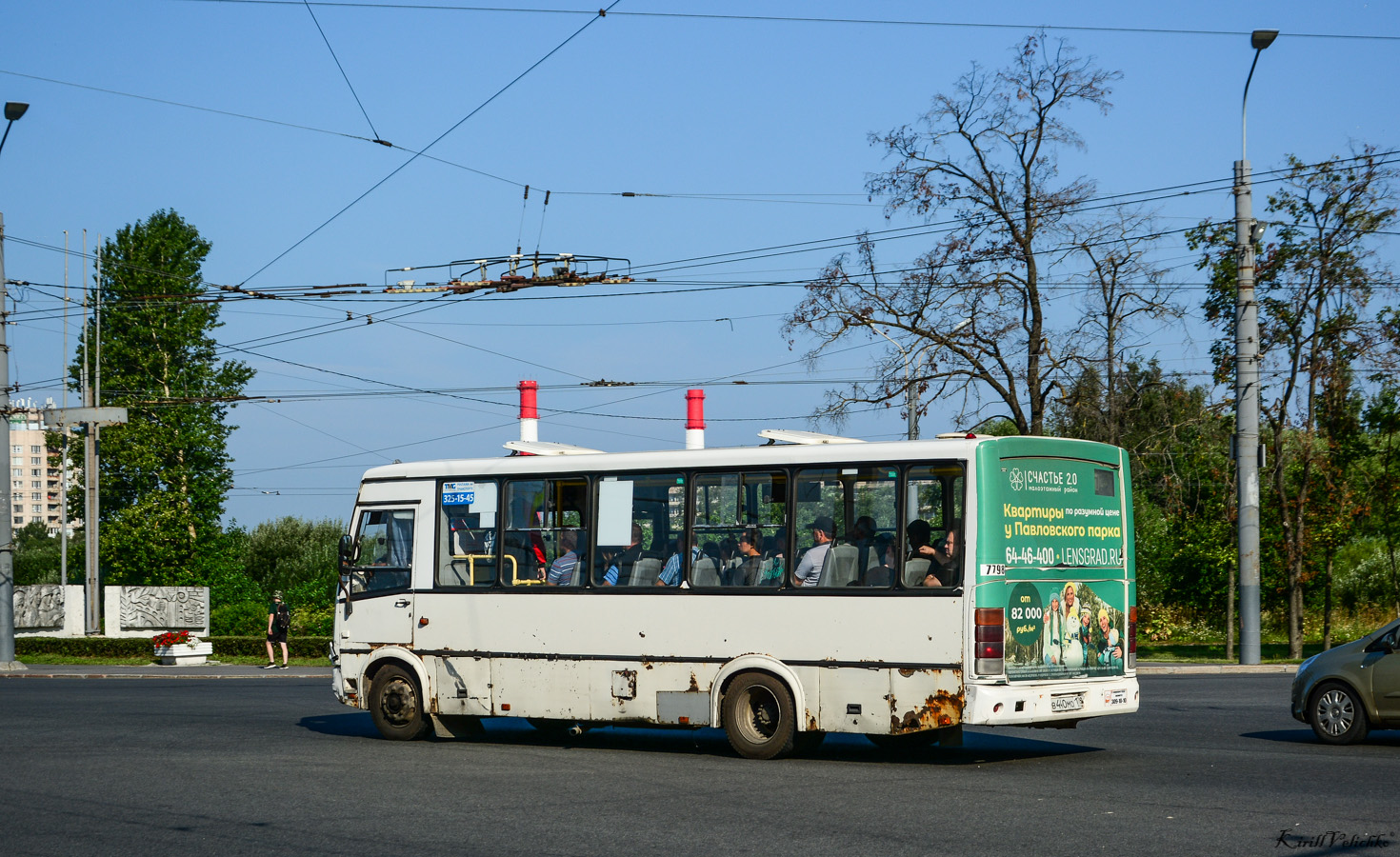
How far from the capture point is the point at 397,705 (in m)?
15.5

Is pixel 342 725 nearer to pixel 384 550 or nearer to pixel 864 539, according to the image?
pixel 384 550

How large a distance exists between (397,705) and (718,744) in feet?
10.9

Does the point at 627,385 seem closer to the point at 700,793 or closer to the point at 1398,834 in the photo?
the point at 700,793

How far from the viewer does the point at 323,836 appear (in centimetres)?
910

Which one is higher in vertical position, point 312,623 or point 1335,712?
point 1335,712

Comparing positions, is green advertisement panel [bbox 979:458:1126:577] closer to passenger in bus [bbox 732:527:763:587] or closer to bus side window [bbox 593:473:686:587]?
passenger in bus [bbox 732:527:763:587]

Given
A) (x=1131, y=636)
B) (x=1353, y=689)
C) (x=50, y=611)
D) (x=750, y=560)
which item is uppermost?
(x=750, y=560)

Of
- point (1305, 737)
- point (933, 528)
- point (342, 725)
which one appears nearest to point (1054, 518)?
point (933, 528)

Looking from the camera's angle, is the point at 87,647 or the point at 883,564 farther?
the point at 87,647

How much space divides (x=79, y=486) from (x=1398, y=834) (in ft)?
217

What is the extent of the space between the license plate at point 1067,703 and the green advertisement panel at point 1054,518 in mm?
1089

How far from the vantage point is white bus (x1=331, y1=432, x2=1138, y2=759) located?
12445 mm

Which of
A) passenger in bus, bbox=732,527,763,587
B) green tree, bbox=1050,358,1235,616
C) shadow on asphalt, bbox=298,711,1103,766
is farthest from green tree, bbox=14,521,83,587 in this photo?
passenger in bus, bbox=732,527,763,587

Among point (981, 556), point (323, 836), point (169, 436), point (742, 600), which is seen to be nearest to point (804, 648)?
point (742, 600)
